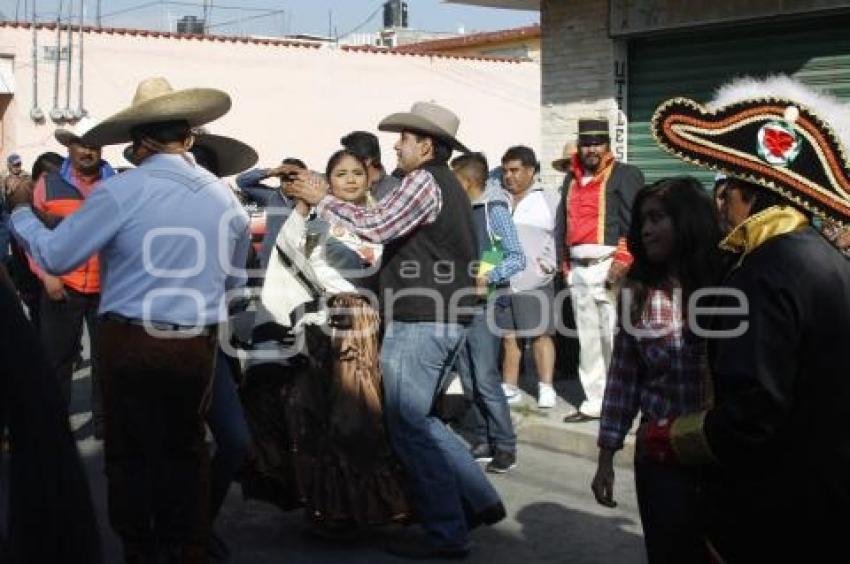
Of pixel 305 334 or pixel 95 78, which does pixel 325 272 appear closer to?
pixel 305 334

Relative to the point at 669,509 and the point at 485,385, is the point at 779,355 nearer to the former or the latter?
the point at 669,509

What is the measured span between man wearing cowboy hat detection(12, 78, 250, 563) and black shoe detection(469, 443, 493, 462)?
9.14 ft

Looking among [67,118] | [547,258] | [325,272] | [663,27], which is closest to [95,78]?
[67,118]

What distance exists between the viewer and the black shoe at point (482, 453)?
300 inches

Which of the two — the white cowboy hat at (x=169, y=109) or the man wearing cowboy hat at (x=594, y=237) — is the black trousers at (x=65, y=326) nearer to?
the white cowboy hat at (x=169, y=109)

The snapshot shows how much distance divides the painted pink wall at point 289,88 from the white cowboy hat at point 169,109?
19.6 metres

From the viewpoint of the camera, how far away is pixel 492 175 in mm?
9148

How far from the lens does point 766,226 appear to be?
322 centimetres

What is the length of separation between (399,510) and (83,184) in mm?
3142

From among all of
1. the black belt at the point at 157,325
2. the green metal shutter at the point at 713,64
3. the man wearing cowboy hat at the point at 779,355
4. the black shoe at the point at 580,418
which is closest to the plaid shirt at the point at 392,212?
the black belt at the point at 157,325

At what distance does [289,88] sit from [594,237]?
2174cm

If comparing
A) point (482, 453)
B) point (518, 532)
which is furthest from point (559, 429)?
point (518, 532)

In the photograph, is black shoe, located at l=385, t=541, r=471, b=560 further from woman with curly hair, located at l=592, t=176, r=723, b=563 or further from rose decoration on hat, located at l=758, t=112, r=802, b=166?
rose decoration on hat, located at l=758, t=112, r=802, b=166

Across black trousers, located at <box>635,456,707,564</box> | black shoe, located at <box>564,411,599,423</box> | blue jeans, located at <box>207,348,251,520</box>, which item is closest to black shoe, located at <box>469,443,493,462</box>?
black shoe, located at <box>564,411,599,423</box>
